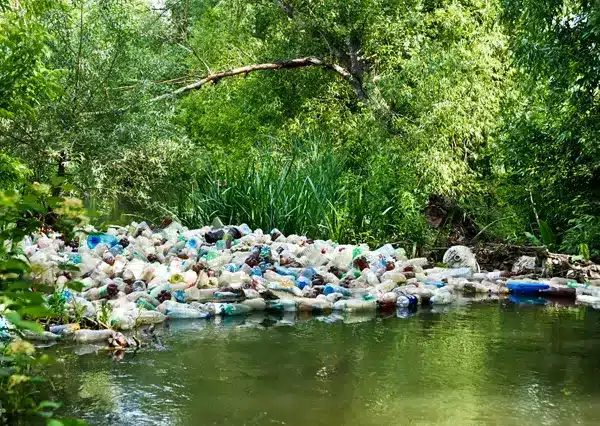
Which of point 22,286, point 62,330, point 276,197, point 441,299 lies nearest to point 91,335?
point 62,330

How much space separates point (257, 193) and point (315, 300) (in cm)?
284

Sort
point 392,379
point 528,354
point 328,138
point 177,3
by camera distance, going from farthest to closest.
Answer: point 177,3
point 328,138
point 528,354
point 392,379

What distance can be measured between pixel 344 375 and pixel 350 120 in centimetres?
802

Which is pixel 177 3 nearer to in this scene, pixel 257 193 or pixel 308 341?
pixel 257 193

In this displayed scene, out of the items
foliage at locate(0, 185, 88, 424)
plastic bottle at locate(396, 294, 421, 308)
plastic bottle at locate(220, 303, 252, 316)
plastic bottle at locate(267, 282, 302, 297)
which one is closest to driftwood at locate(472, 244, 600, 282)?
plastic bottle at locate(396, 294, 421, 308)

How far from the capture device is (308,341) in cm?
407

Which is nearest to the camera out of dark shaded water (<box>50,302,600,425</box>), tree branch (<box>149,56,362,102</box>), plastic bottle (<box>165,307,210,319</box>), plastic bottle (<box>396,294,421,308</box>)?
dark shaded water (<box>50,302,600,425</box>)

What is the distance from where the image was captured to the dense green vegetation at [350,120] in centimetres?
746

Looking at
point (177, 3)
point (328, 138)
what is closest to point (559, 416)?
point (328, 138)

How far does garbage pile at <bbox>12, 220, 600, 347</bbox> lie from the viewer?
4.60 metres

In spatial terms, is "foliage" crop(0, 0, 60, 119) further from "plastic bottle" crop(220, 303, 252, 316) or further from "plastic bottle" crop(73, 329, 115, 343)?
"plastic bottle" crop(220, 303, 252, 316)

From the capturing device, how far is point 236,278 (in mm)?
5250

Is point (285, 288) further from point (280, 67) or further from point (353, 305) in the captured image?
point (280, 67)

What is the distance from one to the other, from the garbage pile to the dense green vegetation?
0.99m
